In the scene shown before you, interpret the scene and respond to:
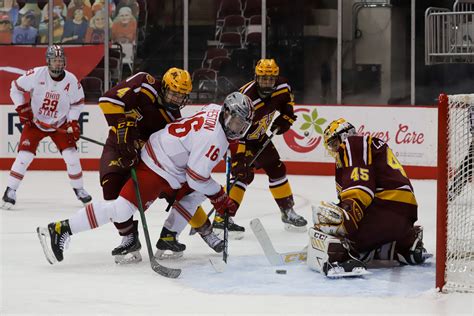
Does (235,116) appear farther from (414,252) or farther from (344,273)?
(414,252)

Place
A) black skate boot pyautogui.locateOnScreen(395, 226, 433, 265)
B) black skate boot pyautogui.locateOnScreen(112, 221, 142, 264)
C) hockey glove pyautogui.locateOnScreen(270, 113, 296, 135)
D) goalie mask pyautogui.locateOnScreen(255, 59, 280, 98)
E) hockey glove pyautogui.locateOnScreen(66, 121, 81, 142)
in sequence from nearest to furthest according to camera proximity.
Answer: black skate boot pyautogui.locateOnScreen(395, 226, 433, 265), black skate boot pyautogui.locateOnScreen(112, 221, 142, 264), goalie mask pyautogui.locateOnScreen(255, 59, 280, 98), hockey glove pyautogui.locateOnScreen(270, 113, 296, 135), hockey glove pyautogui.locateOnScreen(66, 121, 81, 142)

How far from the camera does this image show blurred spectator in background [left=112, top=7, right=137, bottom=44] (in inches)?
418

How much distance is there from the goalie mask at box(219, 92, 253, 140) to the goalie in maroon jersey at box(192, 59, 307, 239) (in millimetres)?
1278

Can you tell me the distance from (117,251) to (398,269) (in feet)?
4.57

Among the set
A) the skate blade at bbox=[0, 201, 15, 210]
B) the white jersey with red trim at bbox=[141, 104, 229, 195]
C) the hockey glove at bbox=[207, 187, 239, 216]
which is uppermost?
the white jersey with red trim at bbox=[141, 104, 229, 195]

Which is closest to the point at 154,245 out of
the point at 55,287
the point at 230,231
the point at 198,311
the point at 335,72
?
the point at 230,231

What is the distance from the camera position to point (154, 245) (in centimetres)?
548

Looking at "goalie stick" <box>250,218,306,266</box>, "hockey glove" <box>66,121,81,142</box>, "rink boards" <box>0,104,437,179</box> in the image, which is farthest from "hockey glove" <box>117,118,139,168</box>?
"rink boards" <box>0,104,437,179</box>

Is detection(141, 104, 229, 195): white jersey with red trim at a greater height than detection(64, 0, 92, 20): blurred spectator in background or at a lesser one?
lesser

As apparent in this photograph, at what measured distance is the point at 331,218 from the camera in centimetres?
441

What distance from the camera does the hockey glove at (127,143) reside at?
15.4ft

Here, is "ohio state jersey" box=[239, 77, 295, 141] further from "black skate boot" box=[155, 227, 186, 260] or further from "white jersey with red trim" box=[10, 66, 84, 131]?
"white jersey with red trim" box=[10, 66, 84, 131]

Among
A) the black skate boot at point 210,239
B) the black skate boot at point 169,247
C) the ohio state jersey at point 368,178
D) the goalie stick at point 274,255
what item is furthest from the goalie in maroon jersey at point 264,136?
the ohio state jersey at point 368,178

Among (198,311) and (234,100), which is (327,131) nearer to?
(234,100)
